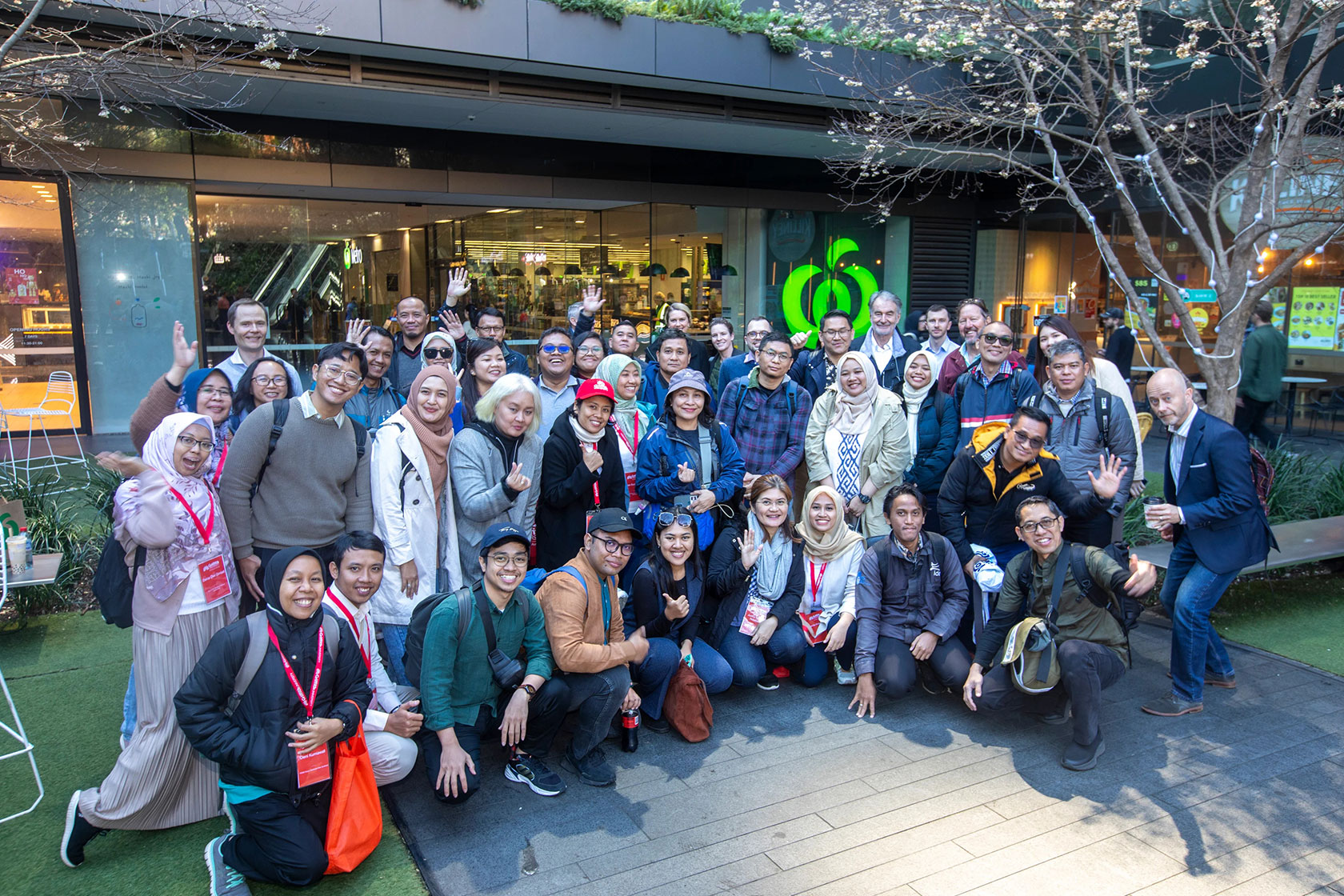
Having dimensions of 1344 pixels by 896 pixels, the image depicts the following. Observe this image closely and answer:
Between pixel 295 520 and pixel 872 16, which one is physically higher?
pixel 872 16

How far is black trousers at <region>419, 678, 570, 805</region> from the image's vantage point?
3.83m

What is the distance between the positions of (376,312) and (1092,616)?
435 inches

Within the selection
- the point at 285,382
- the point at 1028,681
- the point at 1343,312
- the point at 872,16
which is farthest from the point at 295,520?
the point at 1343,312

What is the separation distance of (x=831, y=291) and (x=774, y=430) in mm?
9587

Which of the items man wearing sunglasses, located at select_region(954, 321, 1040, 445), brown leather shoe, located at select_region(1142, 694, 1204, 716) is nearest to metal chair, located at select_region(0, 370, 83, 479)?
man wearing sunglasses, located at select_region(954, 321, 1040, 445)

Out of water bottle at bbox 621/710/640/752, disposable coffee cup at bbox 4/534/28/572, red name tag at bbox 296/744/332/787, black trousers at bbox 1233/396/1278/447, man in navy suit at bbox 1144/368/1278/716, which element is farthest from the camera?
black trousers at bbox 1233/396/1278/447

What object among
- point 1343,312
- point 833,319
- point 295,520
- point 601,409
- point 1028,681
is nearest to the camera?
point 295,520

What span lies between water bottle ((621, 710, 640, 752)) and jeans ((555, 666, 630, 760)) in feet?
0.76

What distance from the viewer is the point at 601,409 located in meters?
4.88

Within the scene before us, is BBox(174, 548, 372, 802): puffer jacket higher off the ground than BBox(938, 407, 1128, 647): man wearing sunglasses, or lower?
lower

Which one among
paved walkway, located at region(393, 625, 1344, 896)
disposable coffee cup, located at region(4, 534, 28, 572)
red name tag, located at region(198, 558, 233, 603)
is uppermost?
red name tag, located at region(198, 558, 233, 603)

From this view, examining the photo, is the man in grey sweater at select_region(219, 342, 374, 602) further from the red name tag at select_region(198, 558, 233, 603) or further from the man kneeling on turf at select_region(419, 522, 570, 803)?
the man kneeling on turf at select_region(419, 522, 570, 803)

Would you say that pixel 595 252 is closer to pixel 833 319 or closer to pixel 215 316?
pixel 215 316

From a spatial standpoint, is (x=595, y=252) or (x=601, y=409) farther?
(x=595, y=252)
